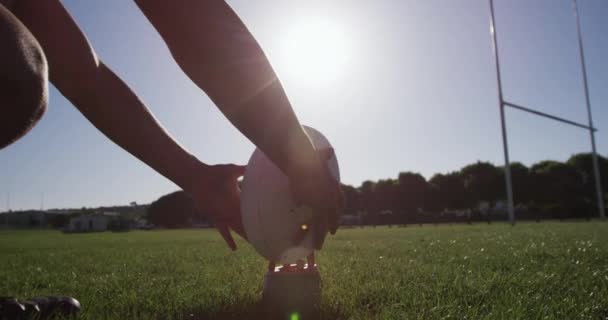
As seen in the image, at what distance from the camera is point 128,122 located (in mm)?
2223

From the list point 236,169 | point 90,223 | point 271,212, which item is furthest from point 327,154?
point 90,223

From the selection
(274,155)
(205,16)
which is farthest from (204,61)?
(274,155)

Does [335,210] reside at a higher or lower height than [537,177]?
lower

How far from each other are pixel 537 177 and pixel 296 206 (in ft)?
270

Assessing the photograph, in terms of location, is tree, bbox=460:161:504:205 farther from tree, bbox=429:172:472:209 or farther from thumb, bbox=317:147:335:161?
thumb, bbox=317:147:335:161

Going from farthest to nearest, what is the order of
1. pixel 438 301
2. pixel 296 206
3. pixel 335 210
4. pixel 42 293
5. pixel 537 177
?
pixel 537 177 → pixel 42 293 → pixel 438 301 → pixel 296 206 → pixel 335 210

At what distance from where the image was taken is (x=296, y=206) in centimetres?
196

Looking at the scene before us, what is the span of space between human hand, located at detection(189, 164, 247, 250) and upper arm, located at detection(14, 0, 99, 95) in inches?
29.5

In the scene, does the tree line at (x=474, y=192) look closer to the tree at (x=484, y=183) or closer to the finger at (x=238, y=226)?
the tree at (x=484, y=183)

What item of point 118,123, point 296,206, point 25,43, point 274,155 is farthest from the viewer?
point 118,123

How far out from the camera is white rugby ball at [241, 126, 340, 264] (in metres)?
2.03

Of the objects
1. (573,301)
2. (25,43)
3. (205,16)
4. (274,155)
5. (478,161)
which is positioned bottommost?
(573,301)

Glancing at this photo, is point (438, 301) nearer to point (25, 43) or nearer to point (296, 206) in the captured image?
point (296, 206)

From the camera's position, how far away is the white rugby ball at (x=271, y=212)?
2031 millimetres
